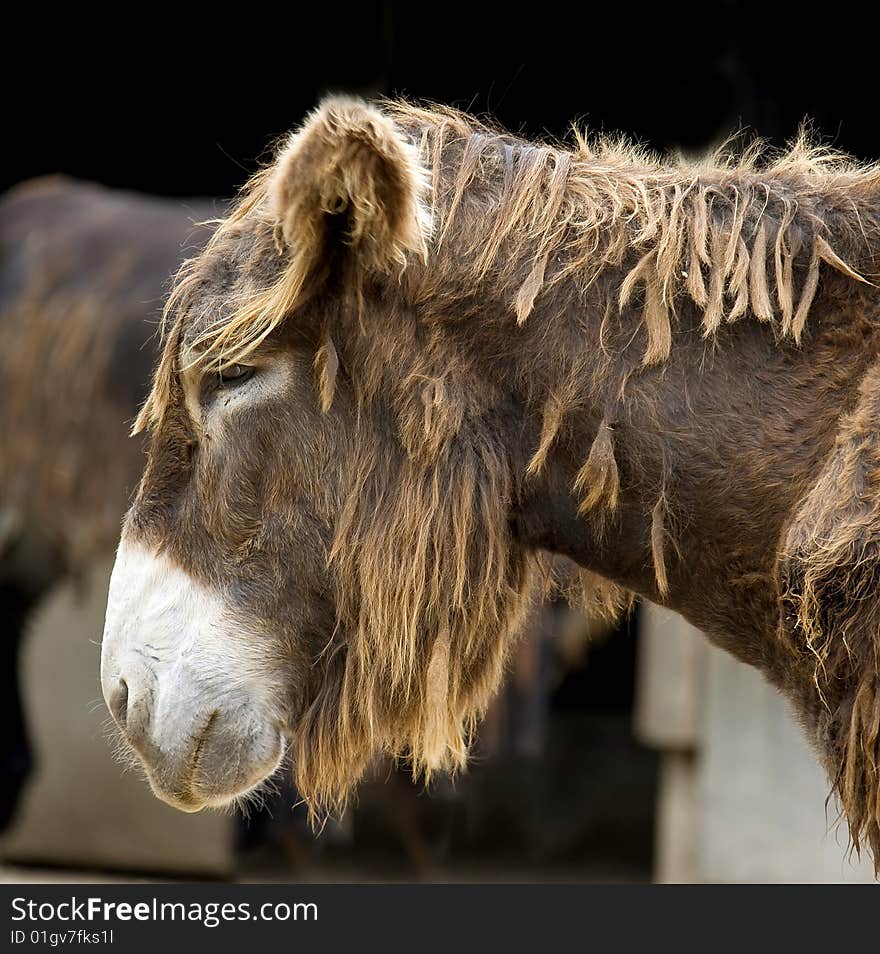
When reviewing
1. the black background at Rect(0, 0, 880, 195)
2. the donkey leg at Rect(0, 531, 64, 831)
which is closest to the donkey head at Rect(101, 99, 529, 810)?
the black background at Rect(0, 0, 880, 195)

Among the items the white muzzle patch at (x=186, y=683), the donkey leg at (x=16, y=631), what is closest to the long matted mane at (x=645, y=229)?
the white muzzle patch at (x=186, y=683)

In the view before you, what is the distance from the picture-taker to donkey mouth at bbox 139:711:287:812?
78.4 inches

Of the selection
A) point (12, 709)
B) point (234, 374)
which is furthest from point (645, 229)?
point (12, 709)

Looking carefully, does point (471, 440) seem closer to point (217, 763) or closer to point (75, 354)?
point (217, 763)

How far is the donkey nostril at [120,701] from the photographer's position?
6.56 feet

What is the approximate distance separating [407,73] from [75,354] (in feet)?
7.38

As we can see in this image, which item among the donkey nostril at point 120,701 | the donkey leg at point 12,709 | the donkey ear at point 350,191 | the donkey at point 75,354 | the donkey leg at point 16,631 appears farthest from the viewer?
the donkey leg at point 12,709

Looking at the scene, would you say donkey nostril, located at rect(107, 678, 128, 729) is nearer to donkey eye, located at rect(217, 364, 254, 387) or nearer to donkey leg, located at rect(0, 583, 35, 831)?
donkey eye, located at rect(217, 364, 254, 387)

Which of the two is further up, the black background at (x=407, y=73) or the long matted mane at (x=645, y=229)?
the black background at (x=407, y=73)

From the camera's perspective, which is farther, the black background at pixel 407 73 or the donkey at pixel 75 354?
the black background at pixel 407 73

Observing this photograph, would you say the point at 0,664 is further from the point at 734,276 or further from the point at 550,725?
the point at 734,276

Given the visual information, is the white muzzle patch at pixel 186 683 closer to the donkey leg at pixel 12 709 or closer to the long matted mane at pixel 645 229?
the long matted mane at pixel 645 229

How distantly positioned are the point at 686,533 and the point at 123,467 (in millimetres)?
3662

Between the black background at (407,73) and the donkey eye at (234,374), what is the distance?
2792 mm
